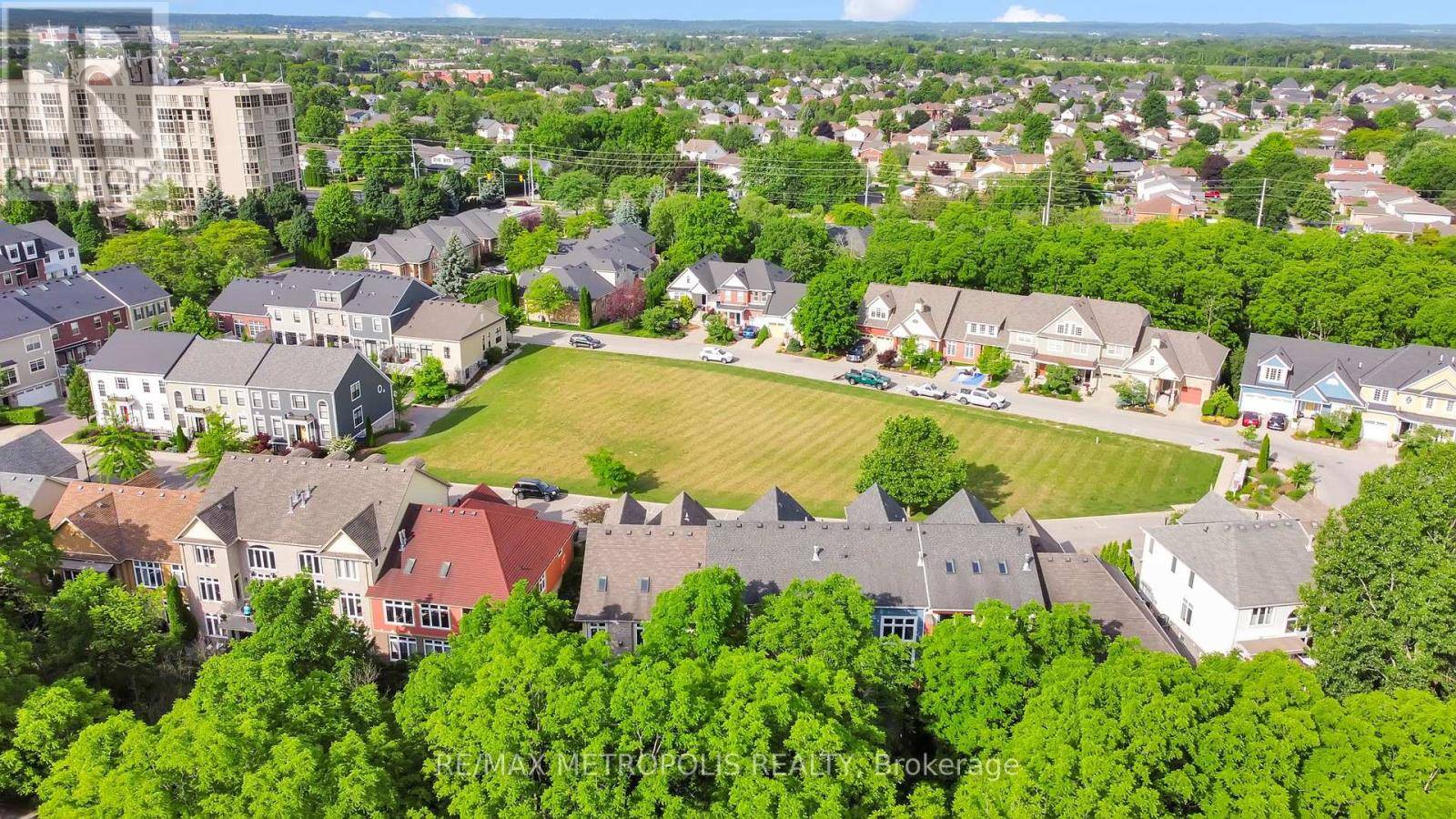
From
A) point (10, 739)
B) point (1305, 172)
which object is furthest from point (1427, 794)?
point (1305, 172)

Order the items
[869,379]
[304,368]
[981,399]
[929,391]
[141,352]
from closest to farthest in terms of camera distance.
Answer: [304,368]
[141,352]
[981,399]
[929,391]
[869,379]

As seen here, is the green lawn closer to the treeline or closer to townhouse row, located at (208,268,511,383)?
townhouse row, located at (208,268,511,383)

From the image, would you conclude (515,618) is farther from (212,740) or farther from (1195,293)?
(1195,293)

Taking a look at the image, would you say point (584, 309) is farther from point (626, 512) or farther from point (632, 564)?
point (632, 564)

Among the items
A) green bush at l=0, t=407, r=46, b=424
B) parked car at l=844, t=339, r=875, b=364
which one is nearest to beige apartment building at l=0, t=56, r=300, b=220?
green bush at l=0, t=407, r=46, b=424

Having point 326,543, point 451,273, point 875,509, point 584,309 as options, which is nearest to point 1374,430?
point 875,509

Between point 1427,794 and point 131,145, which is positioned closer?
point 1427,794
